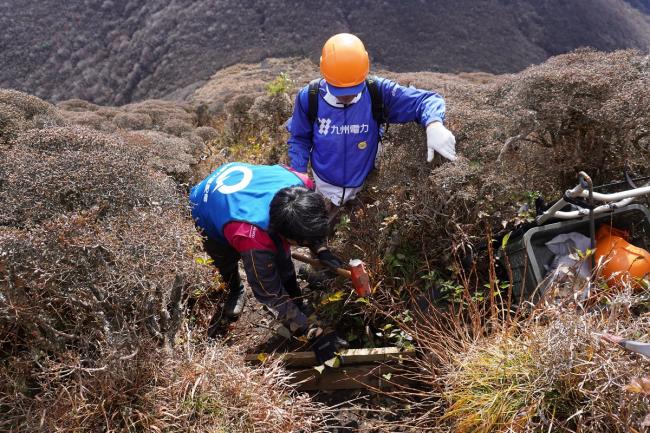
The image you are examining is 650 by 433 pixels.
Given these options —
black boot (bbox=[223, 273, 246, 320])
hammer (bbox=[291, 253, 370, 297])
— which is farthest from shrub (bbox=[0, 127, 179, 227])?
black boot (bbox=[223, 273, 246, 320])

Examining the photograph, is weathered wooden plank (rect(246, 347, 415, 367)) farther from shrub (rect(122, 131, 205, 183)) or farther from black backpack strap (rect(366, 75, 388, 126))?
shrub (rect(122, 131, 205, 183))

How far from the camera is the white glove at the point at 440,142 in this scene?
2924 mm

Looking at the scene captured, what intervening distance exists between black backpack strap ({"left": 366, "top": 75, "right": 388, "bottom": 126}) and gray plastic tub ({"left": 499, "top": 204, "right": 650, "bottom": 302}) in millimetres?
1304

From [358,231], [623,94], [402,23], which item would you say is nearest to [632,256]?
[623,94]

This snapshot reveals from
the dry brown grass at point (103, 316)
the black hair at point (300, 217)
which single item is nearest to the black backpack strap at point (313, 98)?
the black hair at point (300, 217)

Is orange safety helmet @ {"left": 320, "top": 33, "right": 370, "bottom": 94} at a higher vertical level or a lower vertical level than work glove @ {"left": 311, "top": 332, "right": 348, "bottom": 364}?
higher

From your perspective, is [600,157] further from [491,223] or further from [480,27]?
[480,27]

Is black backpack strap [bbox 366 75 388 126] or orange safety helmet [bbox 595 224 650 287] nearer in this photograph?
orange safety helmet [bbox 595 224 650 287]

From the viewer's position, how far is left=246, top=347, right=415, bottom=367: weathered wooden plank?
2.68m

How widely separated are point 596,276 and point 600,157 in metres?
0.94

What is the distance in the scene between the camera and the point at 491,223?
285 centimetres

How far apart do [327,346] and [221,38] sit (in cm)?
2516

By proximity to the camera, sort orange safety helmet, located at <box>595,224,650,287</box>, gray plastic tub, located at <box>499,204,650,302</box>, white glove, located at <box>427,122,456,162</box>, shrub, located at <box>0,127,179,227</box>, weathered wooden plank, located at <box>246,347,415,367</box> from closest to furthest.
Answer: shrub, located at <box>0,127,179,227</box> < orange safety helmet, located at <box>595,224,650,287</box> < gray plastic tub, located at <box>499,204,650,302</box> < weathered wooden plank, located at <box>246,347,415,367</box> < white glove, located at <box>427,122,456,162</box>

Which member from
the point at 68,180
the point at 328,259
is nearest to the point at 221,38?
the point at 328,259
